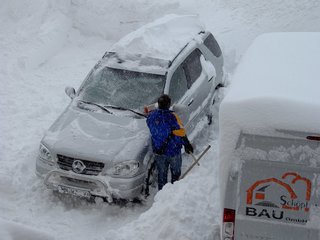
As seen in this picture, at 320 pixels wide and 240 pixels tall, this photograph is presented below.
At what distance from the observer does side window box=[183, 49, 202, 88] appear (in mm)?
8617

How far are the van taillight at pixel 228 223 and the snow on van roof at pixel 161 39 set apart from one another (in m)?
4.28

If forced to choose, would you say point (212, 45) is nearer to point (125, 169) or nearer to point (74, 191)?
point (125, 169)

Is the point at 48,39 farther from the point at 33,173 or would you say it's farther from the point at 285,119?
the point at 285,119

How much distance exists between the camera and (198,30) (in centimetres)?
986

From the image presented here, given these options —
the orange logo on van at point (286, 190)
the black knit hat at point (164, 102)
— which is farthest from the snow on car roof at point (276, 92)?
the black knit hat at point (164, 102)

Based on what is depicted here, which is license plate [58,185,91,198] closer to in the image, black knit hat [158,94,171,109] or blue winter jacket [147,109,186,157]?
blue winter jacket [147,109,186,157]

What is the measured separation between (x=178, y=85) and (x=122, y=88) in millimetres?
956

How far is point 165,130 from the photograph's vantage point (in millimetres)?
7051

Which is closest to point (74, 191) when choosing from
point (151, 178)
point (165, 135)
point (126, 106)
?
point (151, 178)

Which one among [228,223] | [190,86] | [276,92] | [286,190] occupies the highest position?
[190,86]

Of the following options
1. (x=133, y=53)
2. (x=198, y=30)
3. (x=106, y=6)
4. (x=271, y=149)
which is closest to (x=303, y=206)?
(x=271, y=149)

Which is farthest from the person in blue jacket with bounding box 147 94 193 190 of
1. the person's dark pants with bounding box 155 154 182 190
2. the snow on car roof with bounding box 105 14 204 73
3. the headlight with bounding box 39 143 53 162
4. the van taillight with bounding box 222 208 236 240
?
the van taillight with bounding box 222 208 236 240

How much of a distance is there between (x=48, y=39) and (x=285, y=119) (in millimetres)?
9551

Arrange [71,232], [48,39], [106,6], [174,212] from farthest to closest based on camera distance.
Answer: [106,6] → [48,39] → [71,232] → [174,212]
